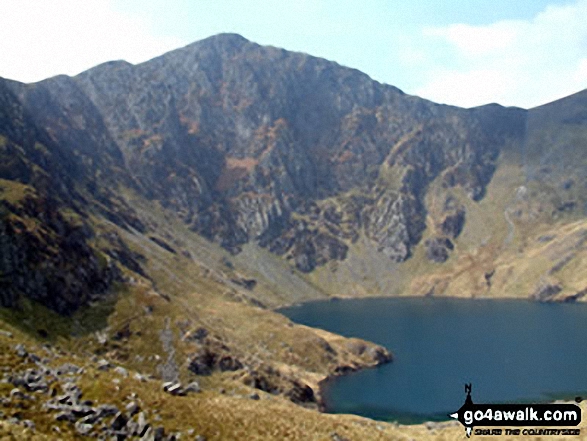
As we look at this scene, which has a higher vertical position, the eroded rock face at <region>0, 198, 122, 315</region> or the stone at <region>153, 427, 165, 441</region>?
the eroded rock face at <region>0, 198, 122, 315</region>

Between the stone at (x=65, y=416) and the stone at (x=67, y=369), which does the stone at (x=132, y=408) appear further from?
the stone at (x=67, y=369)

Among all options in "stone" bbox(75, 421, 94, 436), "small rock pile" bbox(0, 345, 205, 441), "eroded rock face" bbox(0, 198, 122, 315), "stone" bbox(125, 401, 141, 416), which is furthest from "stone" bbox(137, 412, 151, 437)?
"eroded rock face" bbox(0, 198, 122, 315)

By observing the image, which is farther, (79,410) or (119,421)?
(79,410)

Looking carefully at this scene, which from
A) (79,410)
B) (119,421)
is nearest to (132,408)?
(119,421)

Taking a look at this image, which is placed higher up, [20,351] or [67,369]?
[20,351]

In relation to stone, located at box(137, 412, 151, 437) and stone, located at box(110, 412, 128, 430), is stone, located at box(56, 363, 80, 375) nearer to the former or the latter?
stone, located at box(110, 412, 128, 430)

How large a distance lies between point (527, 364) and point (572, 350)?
29.7 meters

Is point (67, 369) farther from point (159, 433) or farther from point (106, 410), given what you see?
point (159, 433)

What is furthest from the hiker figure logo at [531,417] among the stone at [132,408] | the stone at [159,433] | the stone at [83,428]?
the stone at [83,428]

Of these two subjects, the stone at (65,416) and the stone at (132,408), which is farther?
the stone at (132,408)

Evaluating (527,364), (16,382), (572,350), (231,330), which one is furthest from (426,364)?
(16,382)

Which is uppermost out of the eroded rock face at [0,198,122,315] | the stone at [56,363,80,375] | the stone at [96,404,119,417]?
the eroded rock face at [0,198,122,315]

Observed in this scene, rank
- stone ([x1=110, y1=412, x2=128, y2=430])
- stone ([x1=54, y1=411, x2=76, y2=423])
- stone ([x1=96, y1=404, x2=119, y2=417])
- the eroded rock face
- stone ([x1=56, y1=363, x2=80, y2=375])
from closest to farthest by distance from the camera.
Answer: stone ([x1=54, y1=411, x2=76, y2=423])
stone ([x1=110, y1=412, x2=128, y2=430])
stone ([x1=96, y1=404, x2=119, y2=417])
stone ([x1=56, y1=363, x2=80, y2=375])
the eroded rock face

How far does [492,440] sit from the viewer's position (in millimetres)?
62219
